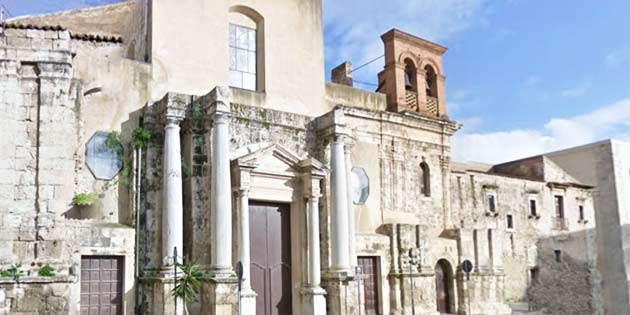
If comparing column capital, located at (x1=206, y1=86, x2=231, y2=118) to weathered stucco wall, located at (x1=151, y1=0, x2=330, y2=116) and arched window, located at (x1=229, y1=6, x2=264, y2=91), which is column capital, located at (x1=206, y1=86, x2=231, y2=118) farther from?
arched window, located at (x1=229, y1=6, x2=264, y2=91)

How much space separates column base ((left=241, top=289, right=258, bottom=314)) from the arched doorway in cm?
824

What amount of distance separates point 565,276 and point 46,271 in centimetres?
2439

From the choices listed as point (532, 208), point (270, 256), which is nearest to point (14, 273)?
point (270, 256)

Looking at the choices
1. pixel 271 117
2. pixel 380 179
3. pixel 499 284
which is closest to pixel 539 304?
pixel 499 284

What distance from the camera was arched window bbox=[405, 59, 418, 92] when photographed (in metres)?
23.6

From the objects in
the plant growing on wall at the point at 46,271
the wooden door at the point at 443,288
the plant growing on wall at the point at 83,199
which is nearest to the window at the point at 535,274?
the wooden door at the point at 443,288

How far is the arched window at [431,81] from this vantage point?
24375 millimetres

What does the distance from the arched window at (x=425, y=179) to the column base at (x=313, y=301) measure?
22.4 feet

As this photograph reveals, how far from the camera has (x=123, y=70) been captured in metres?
16.3

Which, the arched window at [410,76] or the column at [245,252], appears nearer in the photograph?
the column at [245,252]

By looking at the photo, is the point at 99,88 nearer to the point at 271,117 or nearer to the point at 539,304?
the point at 271,117

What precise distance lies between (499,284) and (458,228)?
9.12 feet

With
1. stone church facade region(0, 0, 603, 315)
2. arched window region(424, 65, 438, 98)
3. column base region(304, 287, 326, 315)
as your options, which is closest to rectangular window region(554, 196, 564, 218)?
stone church facade region(0, 0, 603, 315)

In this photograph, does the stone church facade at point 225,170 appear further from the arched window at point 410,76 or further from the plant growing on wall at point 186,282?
the plant growing on wall at point 186,282
